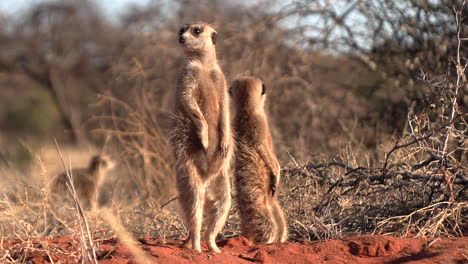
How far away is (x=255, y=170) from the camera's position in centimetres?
512

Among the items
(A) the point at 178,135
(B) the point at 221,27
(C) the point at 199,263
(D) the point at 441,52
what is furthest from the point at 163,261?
(B) the point at 221,27

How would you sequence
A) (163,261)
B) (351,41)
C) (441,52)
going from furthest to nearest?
1. (351,41)
2. (441,52)
3. (163,261)

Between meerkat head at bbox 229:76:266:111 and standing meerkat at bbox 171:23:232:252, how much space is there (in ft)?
2.22

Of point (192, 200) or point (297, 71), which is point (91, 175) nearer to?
point (297, 71)

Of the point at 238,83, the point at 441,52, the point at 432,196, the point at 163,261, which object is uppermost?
the point at 441,52

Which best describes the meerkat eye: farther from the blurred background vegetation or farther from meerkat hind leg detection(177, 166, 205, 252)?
the blurred background vegetation

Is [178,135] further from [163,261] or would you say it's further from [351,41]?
[351,41]

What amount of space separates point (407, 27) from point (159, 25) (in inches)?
150

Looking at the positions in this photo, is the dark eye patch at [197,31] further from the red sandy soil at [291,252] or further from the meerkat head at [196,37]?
the red sandy soil at [291,252]

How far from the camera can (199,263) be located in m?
3.60

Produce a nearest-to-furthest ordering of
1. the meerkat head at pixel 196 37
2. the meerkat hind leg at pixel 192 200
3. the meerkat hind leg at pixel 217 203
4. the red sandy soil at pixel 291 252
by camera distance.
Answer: the red sandy soil at pixel 291 252 → the meerkat hind leg at pixel 192 200 → the meerkat hind leg at pixel 217 203 → the meerkat head at pixel 196 37

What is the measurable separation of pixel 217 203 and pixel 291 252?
0.64 metres

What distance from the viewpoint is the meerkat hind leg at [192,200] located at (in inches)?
163

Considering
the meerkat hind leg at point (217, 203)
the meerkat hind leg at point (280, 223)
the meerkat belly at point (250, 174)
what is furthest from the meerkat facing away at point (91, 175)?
the meerkat hind leg at point (217, 203)
